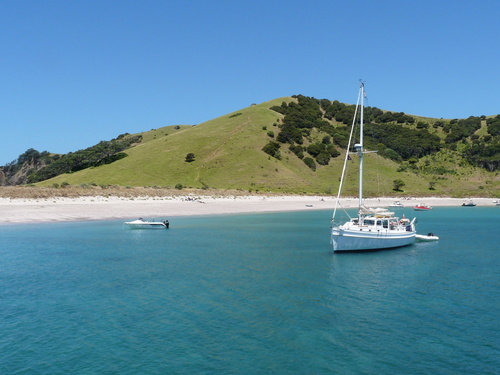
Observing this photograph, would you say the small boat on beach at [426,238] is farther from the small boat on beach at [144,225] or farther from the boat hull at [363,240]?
the small boat on beach at [144,225]

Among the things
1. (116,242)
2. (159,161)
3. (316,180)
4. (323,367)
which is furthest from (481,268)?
(159,161)

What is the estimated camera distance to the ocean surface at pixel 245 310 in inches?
698

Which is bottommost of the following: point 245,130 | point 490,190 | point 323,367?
point 323,367

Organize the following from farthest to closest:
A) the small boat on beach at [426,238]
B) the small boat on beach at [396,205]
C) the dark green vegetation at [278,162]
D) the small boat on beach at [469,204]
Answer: the dark green vegetation at [278,162] < the small boat on beach at [469,204] < the small boat on beach at [396,205] < the small boat on beach at [426,238]

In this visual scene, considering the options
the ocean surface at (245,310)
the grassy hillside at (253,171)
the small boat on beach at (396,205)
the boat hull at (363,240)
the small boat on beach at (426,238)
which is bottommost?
the ocean surface at (245,310)

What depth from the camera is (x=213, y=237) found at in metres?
54.0

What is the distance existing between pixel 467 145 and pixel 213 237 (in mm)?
178859

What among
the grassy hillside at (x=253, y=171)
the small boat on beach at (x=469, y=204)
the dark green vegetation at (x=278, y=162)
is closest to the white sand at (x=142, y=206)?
the dark green vegetation at (x=278, y=162)

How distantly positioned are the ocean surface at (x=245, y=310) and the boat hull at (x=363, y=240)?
39.4 inches

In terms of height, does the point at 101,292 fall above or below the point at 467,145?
below

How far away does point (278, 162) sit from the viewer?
152 m

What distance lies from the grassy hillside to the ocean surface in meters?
84.7

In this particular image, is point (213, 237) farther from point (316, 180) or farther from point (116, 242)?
point (316, 180)

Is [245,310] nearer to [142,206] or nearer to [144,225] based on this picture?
[144,225]
